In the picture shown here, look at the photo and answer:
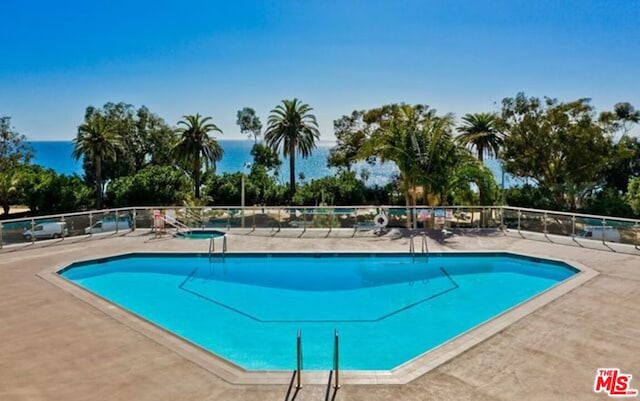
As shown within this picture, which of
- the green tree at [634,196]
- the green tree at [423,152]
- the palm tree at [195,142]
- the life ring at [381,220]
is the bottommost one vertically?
the life ring at [381,220]

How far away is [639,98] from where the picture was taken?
1294 inches

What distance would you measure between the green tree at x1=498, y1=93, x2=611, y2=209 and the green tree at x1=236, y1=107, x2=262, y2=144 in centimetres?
6384

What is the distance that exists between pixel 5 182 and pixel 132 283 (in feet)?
89.1

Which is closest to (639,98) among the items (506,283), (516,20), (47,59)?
(516,20)

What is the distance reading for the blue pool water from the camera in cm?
779

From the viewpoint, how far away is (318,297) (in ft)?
35.6

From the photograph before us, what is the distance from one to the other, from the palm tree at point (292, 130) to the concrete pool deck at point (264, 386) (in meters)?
24.9

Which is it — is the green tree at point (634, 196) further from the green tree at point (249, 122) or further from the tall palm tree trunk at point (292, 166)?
the green tree at point (249, 122)

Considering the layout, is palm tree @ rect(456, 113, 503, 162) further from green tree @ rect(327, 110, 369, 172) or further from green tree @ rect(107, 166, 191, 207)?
green tree @ rect(107, 166, 191, 207)

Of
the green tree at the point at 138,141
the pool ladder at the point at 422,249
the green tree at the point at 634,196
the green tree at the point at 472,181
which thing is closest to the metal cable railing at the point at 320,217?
the green tree at the point at 472,181

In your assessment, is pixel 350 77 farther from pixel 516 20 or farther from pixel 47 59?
pixel 47 59

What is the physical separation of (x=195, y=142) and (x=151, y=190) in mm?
4672

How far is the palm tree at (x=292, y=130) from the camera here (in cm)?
3372

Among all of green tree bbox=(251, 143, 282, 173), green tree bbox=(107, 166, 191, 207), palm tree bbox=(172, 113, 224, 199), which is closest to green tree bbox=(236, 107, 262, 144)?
green tree bbox=(251, 143, 282, 173)
